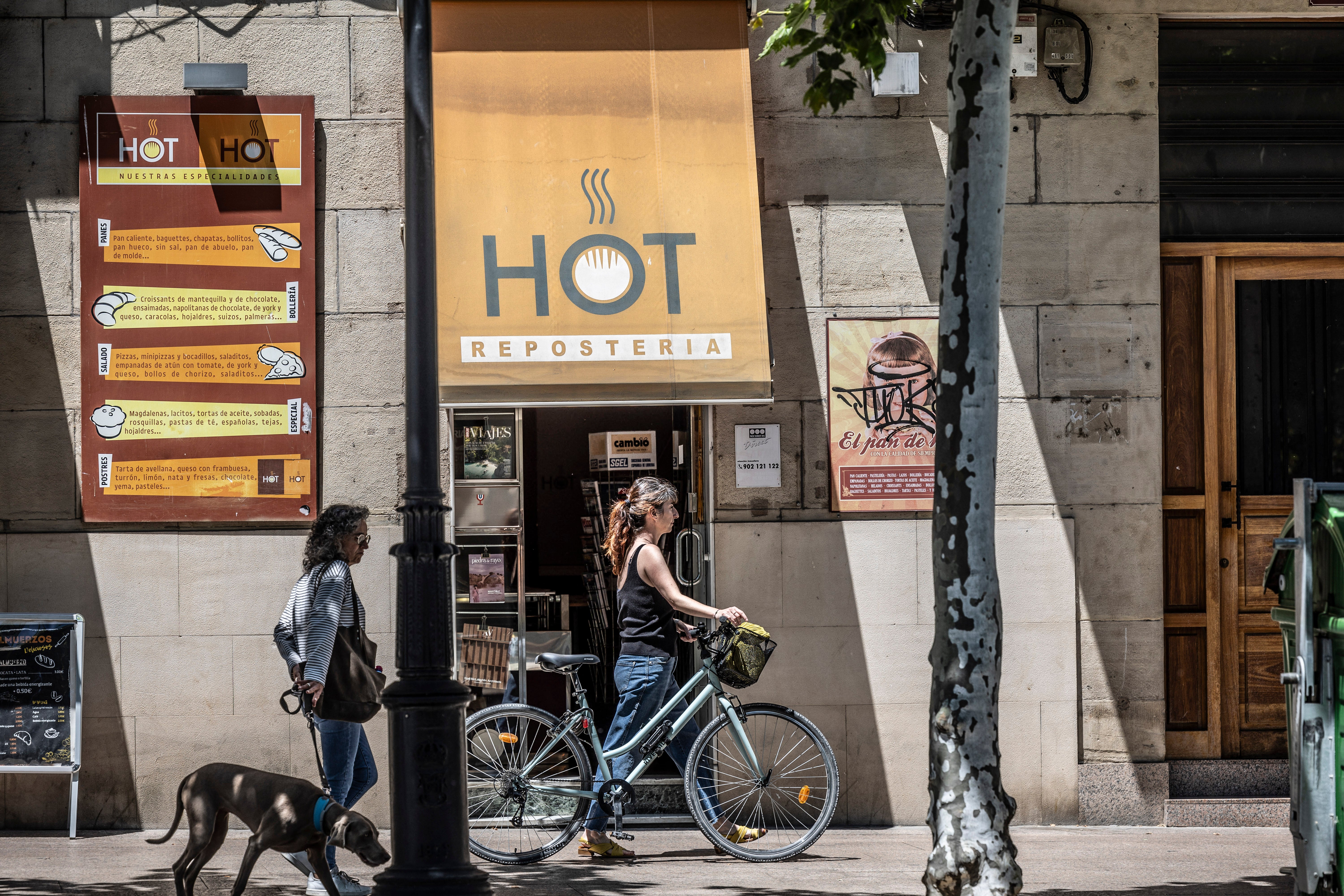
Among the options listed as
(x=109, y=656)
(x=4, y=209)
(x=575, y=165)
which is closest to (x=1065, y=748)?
(x=575, y=165)

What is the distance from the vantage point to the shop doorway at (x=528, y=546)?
7879 millimetres

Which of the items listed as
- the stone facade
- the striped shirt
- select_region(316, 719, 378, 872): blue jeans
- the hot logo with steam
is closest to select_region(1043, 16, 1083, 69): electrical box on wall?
the stone facade

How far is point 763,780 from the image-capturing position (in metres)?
6.79

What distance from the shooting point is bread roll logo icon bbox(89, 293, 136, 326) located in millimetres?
7730

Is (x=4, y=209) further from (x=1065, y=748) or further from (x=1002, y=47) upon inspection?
(x=1065, y=748)

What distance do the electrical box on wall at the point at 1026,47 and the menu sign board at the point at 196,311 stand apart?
14.4ft

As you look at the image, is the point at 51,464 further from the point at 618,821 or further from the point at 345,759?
the point at 618,821

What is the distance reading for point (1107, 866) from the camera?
22.2ft

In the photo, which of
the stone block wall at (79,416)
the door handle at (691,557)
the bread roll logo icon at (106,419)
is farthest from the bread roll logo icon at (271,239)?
the door handle at (691,557)

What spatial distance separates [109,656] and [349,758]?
234 centimetres

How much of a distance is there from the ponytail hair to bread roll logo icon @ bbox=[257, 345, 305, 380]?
2.17 metres

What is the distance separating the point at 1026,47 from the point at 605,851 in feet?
17.8

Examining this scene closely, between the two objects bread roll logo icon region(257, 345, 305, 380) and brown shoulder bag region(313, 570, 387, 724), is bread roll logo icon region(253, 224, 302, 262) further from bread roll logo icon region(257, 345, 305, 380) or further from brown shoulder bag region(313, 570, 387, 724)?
brown shoulder bag region(313, 570, 387, 724)

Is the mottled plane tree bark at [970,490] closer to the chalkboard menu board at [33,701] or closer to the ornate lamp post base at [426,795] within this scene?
the ornate lamp post base at [426,795]
